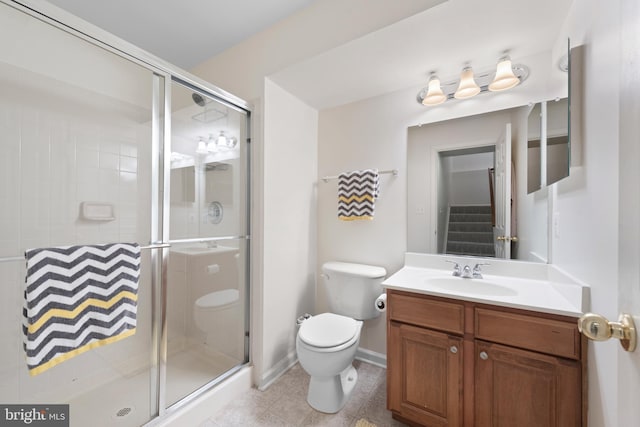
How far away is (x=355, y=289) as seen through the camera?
182cm

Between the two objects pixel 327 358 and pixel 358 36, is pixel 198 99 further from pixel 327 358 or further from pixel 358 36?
pixel 327 358

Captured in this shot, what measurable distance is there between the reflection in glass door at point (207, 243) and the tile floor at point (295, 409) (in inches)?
9.8

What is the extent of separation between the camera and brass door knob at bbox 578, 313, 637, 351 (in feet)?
1.51

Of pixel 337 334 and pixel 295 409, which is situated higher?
pixel 337 334

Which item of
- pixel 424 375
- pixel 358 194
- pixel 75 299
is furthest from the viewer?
pixel 358 194

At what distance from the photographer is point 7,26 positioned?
122cm

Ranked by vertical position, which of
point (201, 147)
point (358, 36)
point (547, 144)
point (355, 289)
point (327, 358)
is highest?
point (358, 36)

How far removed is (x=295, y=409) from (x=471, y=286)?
1.28m

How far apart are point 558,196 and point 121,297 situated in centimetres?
215

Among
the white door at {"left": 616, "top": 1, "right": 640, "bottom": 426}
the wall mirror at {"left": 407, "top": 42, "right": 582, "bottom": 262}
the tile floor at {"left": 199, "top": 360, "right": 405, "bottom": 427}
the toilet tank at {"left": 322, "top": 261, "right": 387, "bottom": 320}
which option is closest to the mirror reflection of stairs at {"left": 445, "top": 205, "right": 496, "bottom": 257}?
the wall mirror at {"left": 407, "top": 42, "right": 582, "bottom": 262}

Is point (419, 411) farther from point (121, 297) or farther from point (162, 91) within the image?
point (162, 91)

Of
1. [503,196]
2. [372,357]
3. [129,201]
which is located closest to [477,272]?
[503,196]

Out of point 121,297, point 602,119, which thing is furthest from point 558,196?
point 121,297

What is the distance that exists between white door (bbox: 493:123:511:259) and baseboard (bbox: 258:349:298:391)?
1.65 m
